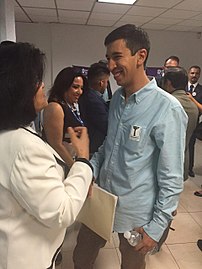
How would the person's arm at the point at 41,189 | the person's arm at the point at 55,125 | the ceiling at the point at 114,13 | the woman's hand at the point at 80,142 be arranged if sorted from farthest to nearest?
the ceiling at the point at 114,13, the person's arm at the point at 55,125, the woman's hand at the point at 80,142, the person's arm at the point at 41,189

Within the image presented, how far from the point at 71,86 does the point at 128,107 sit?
3.22ft

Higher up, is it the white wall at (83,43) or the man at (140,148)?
the white wall at (83,43)

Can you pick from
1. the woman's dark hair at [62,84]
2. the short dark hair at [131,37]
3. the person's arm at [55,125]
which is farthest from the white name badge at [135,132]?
the woman's dark hair at [62,84]

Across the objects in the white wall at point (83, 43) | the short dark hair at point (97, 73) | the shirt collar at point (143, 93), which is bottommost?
the shirt collar at point (143, 93)

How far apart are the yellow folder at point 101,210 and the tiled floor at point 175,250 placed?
99 cm

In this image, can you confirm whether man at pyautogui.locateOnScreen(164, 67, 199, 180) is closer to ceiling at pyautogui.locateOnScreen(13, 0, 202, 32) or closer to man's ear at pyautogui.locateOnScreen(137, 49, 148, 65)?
man's ear at pyautogui.locateOnScreen(137, 49, 148, 65)

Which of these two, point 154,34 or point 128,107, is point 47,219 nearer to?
point 128,107

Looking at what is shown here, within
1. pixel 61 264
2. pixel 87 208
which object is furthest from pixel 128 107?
pixel 61 264

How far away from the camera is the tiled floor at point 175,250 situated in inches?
80.0

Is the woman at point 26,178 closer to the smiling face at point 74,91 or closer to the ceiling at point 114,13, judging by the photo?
the smiling face at point 74,91

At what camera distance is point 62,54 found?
6.08 metres

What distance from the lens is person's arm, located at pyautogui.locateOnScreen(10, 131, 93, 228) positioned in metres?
0.73

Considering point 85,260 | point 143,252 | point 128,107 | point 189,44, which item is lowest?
point 85,260

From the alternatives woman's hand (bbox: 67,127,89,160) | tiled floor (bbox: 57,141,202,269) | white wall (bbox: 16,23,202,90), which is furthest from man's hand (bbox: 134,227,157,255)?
white wall (bbox: 16,23,202,90)
